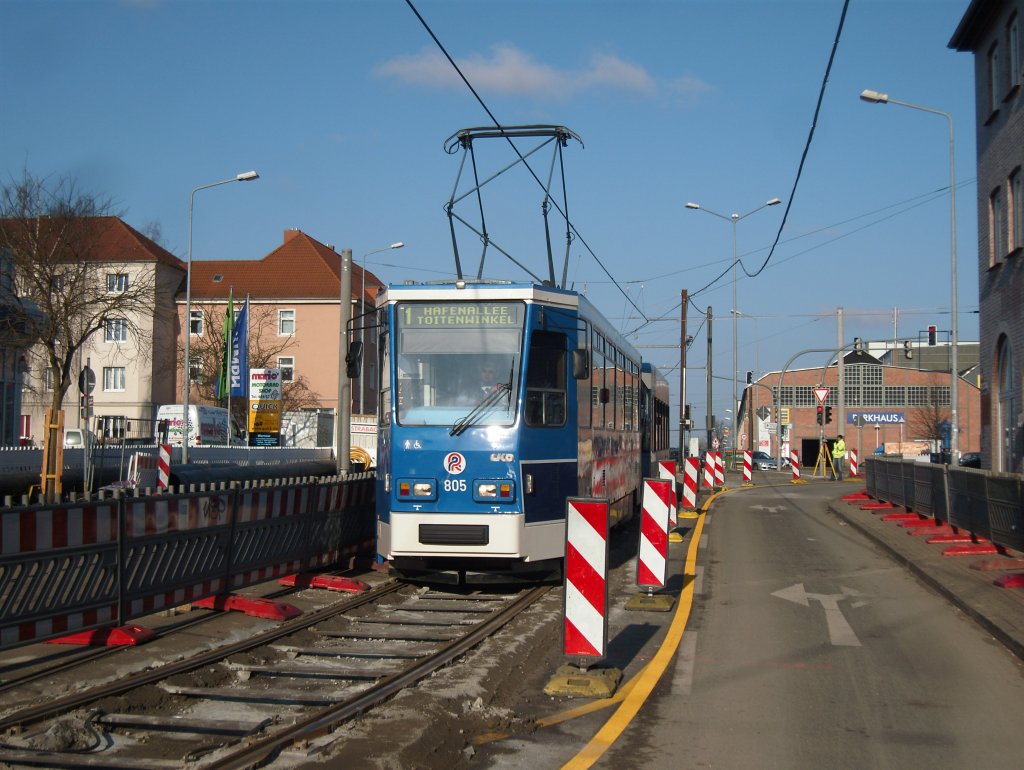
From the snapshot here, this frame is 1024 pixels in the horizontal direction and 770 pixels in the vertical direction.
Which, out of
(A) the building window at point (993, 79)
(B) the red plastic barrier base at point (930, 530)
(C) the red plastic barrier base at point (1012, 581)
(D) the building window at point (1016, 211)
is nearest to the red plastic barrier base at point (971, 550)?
(B) the red plastic barrier base at point (930, 530)

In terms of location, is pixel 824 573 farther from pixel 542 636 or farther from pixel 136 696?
pixel 136 696

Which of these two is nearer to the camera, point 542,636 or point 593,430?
point 542,636

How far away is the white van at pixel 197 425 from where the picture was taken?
40.0 metres

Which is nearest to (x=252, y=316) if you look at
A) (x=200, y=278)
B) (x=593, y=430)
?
(x=200, y=278)

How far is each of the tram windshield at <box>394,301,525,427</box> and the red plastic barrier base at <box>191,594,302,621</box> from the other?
2524 millimetres

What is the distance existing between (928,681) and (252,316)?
64.5 metres

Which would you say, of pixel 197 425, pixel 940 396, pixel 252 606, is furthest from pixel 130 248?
pixel 252 606

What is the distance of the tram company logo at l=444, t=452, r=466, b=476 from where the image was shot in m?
11.6

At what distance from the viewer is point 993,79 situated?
2466 centimetres

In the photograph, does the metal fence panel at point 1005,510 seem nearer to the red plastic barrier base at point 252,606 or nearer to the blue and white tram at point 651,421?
the blue and white tram at point 651,421

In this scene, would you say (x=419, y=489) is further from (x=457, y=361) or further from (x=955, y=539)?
(x=955, y=539)

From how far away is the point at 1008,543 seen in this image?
13711 millimetres

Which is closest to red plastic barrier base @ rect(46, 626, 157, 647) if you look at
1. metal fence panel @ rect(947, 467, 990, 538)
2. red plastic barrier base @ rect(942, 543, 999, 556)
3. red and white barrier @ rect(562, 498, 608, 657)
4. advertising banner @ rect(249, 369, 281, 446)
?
red and white barrier @ rect(562, 498, 608, 657)

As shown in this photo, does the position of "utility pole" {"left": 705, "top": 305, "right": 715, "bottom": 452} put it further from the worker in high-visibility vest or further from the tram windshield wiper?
the tram windshield wiper
